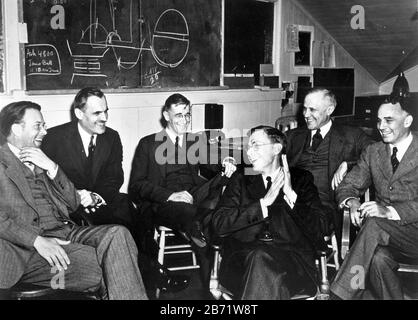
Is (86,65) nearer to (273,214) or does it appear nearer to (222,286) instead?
(273,214)

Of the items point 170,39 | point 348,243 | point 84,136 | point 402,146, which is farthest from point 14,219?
point 170,39

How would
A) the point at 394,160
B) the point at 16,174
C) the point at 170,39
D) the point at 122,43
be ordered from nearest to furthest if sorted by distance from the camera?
the point at 16,174 → the point at 394,160 → the point at 122,43 → the point at 170,39

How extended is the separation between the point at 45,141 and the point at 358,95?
486 centimetres

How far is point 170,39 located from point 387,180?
8.56 ft

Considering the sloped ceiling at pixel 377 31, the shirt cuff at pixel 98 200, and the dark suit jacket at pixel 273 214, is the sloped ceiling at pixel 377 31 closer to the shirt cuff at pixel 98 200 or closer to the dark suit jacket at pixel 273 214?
the dark suit jacket at pixel 273 214

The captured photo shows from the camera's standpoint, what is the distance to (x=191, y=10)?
5035 millimetres

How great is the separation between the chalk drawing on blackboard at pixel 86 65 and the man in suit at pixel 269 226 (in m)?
1.93

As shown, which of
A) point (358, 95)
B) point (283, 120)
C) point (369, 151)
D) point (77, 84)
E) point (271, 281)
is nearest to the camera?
point (271, 281)

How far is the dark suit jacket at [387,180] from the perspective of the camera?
288 centimetres

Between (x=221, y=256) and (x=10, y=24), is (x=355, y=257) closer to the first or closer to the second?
(x=221, y=256)

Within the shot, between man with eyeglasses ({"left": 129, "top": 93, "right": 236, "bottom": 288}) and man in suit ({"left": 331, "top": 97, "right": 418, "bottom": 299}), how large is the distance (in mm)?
821

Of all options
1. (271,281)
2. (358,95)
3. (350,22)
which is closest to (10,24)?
(271,281)

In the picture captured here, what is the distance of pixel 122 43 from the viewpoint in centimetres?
443
